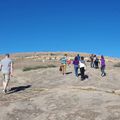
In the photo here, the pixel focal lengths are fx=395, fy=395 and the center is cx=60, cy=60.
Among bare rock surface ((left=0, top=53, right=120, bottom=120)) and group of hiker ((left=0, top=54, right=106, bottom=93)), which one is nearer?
bare rock surface ((left=0, top=53, right=120, bottom=120))

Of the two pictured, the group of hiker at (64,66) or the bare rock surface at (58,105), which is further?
the group of hiker at (64,66)

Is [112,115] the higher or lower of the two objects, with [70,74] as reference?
lower

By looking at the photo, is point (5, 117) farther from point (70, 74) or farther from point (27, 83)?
point (70, 74)

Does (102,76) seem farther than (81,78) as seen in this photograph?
Yes

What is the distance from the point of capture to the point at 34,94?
24.2 m

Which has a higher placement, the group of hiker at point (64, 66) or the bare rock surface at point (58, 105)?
the group of hiker at point (64, 66)

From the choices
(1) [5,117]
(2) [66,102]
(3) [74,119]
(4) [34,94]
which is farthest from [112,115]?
(4) [34,94]

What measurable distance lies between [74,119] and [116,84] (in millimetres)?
13778

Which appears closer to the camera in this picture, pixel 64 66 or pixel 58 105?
pixel 58 105

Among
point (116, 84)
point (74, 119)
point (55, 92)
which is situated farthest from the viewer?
point (116, 84)

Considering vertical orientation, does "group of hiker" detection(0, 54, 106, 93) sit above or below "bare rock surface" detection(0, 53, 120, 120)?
above

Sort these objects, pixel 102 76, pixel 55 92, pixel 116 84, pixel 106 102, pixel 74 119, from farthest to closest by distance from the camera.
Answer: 1. pixel 102 76
2. pixel 116 84
3. pixel 55 92
4. pixel 106 102
5. pixel 74 119

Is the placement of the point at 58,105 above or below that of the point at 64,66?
below

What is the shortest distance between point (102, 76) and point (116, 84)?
3.21 meters
